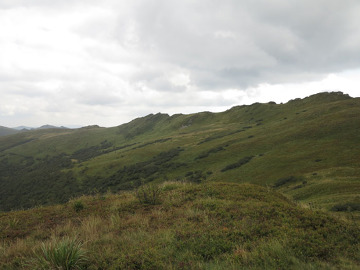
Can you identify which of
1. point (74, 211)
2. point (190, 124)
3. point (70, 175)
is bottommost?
point (70, 175)

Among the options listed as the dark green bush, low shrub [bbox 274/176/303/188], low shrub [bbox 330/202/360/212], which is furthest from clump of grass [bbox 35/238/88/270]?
the dark green bush

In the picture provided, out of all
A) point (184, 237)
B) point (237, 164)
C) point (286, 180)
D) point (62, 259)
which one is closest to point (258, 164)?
point (237, 164)

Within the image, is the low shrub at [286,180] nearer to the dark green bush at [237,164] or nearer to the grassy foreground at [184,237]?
the dark green bush at [237,164]

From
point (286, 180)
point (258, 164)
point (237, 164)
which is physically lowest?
point (237, 164)

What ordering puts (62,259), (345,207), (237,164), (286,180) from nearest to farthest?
1. (62,259)
2. (345,207)
3. (286,180)
4. (237,164)

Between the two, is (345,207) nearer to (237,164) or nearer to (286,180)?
(286,180)

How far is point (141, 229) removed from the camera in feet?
26.5

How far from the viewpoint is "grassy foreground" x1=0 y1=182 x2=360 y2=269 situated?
18.3 ft

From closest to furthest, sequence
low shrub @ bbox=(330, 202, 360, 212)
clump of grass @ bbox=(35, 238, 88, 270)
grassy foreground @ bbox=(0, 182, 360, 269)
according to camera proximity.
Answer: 1. clump of grass @ bbox=(35, 238, 88, 270)
2. grassy foreground @ bbox=(0, 182, 360, 269)
3. low shrub @ bbox=(330, 202, 360, 212)

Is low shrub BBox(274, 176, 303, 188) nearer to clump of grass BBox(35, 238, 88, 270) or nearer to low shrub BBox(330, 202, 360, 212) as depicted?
low shrub BBox(330, 202, 360, 212)

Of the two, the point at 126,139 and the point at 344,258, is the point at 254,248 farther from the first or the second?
the point at 126,139

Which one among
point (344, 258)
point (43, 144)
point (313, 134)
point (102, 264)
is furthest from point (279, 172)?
point (43, 144)

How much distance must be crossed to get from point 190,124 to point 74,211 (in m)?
130

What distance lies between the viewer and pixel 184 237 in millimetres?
7113
